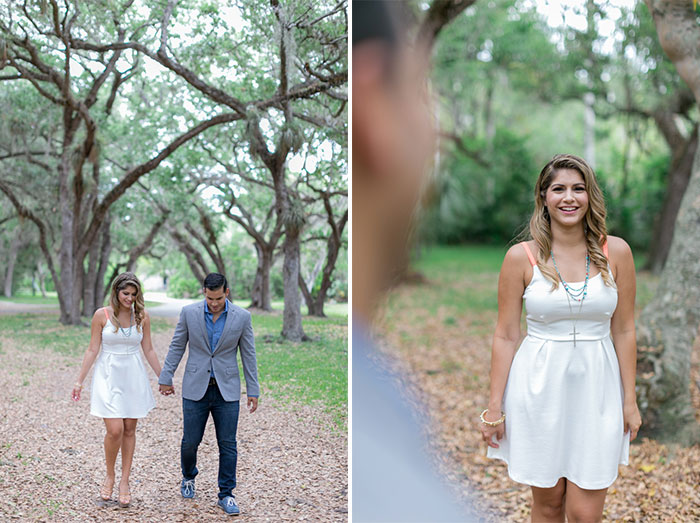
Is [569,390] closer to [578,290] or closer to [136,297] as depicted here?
[578,290]

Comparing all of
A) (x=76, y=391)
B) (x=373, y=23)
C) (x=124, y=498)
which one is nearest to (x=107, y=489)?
(x=124, y=498)

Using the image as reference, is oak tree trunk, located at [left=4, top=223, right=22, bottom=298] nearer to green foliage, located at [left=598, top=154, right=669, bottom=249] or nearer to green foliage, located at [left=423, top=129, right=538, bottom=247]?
green foliage, located at [left=423, top=129, right=538, bottom=247]

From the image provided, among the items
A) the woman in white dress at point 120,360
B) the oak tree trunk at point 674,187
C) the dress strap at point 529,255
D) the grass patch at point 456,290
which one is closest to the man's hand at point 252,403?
the woman in white dress at point 120,360

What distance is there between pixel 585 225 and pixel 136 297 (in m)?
1.60

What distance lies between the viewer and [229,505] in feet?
7.63

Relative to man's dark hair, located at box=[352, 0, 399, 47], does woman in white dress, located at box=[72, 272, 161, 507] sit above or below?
below

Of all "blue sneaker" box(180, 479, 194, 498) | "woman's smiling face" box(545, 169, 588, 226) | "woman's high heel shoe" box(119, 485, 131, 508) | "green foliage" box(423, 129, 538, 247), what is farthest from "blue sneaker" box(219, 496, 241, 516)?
"green foliage" box(423, 129, 538, 247)

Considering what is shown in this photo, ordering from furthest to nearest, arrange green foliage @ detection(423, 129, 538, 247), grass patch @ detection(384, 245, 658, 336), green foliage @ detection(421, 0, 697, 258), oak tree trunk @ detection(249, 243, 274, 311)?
1. green foliage @ detection(423, 129, 538, 247)
2. green foliage @ detection(421, 0, 697, 258)
3. grass patch @ detection(384, 245, 658, 336)
4. oak tree trunk @ detection(249, 243, 274, 311)

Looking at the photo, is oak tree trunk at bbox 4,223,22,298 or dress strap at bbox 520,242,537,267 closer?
dress strap at bbox 520,242,537,267

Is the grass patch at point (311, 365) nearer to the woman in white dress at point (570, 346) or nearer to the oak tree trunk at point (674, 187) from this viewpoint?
the woman in white dress at point (570, 346)

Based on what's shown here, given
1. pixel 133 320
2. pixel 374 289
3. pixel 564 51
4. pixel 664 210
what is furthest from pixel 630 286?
pixel 564 51

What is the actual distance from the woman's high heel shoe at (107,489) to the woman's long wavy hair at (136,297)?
2.07ft

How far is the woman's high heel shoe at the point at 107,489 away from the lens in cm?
233

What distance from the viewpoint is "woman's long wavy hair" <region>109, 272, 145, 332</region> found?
7.25ft
